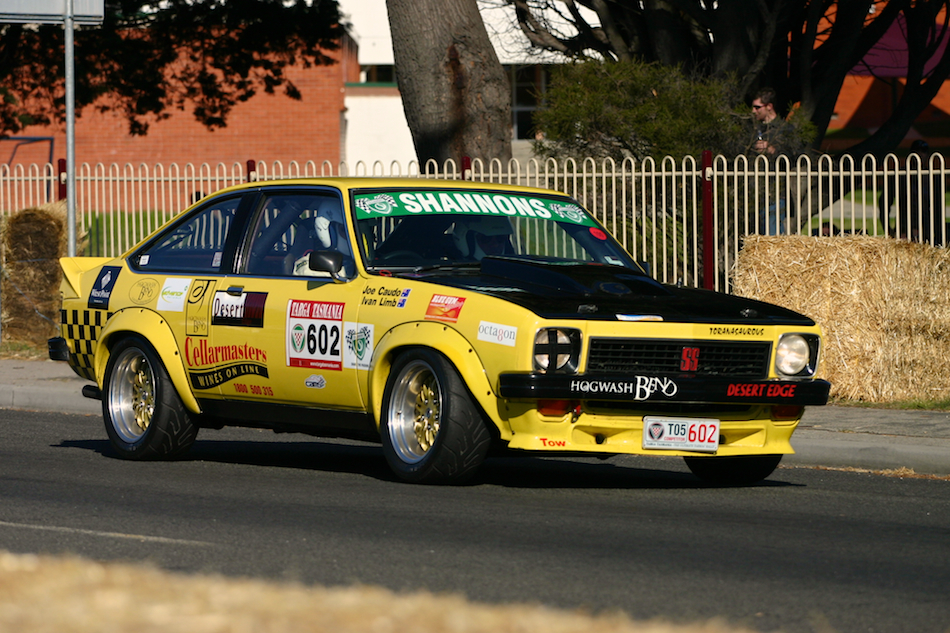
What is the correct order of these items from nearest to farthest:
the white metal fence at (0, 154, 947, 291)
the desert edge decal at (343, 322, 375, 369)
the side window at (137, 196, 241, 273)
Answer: the desert edge decal at (343, 322, 375, 369) < the side window at (137, 196, 241, 273) < the white metal fence at (0, 154, 947, 291)

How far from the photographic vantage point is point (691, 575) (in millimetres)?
5855

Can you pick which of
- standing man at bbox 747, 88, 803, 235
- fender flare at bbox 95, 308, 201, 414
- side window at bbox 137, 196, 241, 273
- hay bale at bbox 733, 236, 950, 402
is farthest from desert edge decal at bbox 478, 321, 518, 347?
standing man at bbox 747, 88, 803, 235

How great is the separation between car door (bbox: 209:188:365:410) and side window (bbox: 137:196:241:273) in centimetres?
29

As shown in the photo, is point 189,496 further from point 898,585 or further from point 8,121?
point 8,121

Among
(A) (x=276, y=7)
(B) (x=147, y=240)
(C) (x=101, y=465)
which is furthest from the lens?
(A) (x=276, y=7)

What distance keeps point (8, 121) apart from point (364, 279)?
2266cm

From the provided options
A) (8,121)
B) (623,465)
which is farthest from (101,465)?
(8,121)

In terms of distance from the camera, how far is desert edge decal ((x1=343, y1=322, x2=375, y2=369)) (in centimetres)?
816

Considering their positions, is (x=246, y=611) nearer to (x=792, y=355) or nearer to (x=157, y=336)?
(x=792, y=355)

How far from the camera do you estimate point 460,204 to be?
880 centimetres

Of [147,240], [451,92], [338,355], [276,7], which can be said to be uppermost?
[276,7]

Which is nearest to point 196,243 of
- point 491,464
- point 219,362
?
point 219,362

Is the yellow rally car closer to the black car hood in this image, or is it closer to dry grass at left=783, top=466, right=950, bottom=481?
the black car hood

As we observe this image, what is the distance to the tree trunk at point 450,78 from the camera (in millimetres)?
18109
